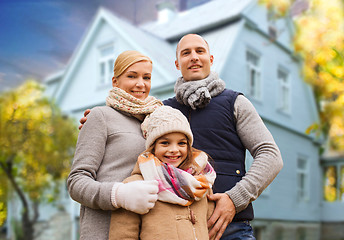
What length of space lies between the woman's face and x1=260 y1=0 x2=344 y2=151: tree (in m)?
8.05

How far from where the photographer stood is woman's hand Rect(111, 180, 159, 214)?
179 centimetres

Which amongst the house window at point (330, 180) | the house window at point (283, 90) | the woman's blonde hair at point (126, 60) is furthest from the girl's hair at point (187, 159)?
the house window at point (330, 180)

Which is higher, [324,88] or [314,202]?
[324,88]

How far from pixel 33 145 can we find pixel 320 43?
8507 millimetres

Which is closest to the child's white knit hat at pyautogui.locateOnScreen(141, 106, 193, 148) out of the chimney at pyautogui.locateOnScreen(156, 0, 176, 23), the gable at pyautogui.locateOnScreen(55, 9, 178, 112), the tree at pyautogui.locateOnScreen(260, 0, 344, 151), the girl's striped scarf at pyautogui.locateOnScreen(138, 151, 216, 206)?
the girl's striped scarf at pyautogui.locateOnScreen(138, 151, 216, 206)

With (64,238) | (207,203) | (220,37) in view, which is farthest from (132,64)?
(64,238)

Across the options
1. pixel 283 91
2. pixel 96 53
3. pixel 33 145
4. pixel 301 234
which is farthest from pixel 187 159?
pixel 301 234

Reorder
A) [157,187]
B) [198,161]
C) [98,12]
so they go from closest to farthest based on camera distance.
Answer: [157,187], [198,161], [98,12]

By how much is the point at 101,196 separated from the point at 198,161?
1.56ft

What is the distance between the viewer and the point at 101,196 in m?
1.89

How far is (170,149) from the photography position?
6.42 feet

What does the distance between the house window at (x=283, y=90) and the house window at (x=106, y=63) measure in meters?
5.31

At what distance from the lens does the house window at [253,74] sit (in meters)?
11.7

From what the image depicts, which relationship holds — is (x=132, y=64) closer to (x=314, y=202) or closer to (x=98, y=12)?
(x=98, y=12)
